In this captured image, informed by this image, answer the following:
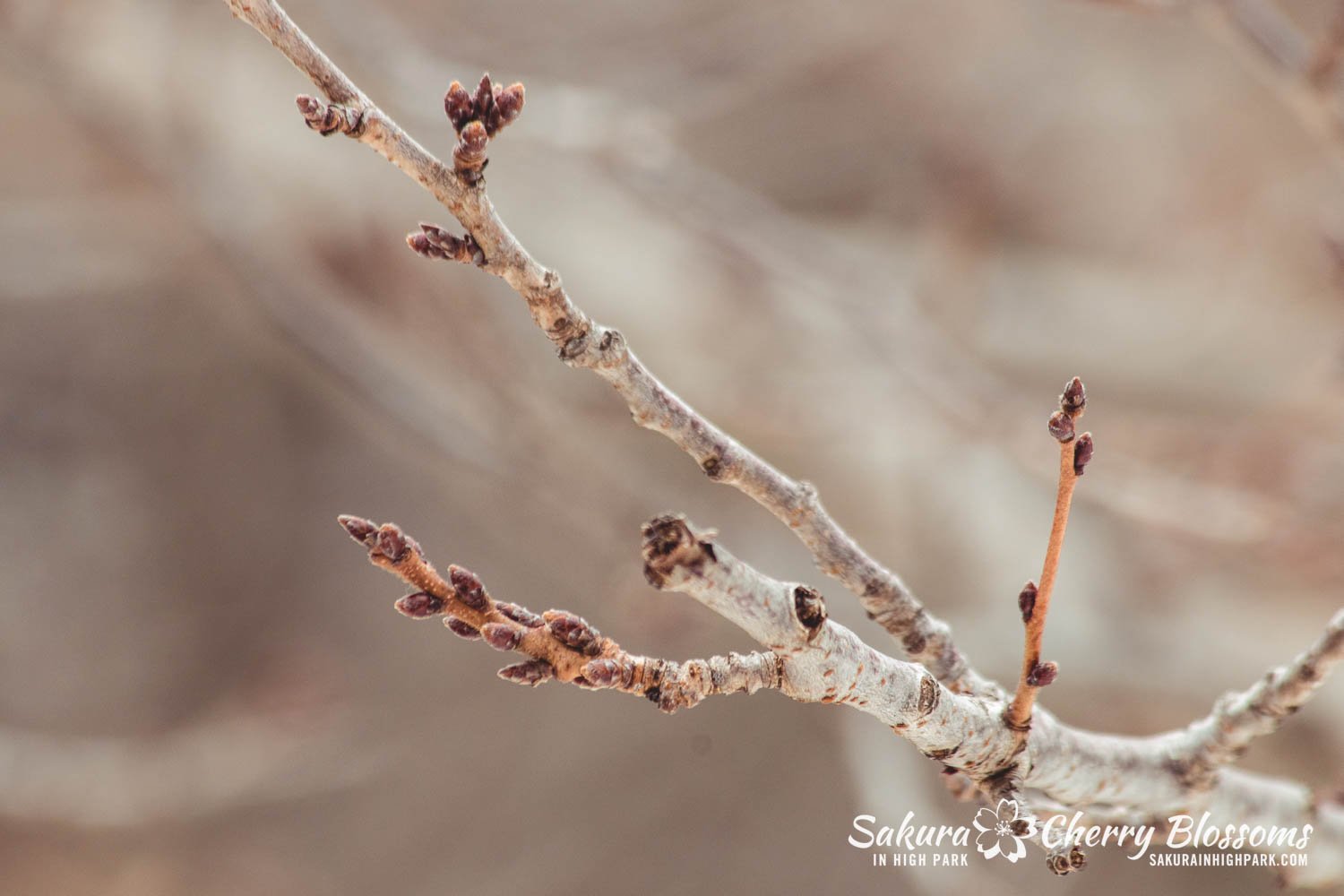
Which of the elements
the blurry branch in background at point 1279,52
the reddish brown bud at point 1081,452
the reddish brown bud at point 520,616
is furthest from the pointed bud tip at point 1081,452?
the blurry branch in background at point 1279,52

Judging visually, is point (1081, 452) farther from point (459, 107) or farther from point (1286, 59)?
point (1286, 59)

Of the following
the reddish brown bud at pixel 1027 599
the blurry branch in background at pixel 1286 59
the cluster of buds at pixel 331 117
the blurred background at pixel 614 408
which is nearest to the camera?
the cluster of buds at pixel 331 117

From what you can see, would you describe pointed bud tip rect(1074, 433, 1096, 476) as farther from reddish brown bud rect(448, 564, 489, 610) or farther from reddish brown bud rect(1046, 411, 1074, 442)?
reddish brown bud rect(448, 564, 489, 610)

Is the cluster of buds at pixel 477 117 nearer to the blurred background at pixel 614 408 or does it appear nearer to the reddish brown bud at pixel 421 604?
the reddish brown bud at pixel 421 604

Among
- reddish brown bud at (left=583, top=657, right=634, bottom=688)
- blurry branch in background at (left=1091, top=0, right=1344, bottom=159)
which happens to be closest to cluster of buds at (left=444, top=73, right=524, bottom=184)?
reddish brown bud at (left=583, top=657, right=634, bottom=688)

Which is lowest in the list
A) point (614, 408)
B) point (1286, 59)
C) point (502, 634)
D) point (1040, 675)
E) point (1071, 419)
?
point (502, 634)

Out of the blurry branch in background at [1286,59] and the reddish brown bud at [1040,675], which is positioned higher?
the blurry branch in background at [1286,59]

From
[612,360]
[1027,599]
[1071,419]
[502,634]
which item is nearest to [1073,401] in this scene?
[1071,419]
